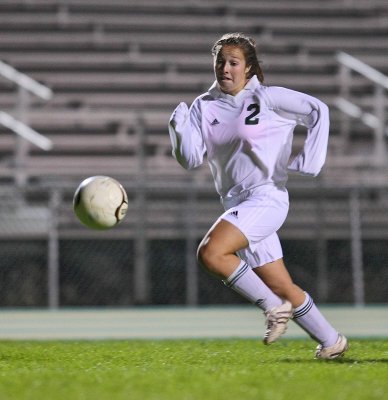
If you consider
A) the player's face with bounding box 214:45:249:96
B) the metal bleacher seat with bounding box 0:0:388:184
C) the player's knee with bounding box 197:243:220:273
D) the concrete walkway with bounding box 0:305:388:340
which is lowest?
the concrete walkway with bounding box 0:305:388:340

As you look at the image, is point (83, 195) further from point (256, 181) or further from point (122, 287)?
point (122, 287)

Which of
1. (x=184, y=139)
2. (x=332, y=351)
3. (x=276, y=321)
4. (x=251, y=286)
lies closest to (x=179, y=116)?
(x=184, y=139)

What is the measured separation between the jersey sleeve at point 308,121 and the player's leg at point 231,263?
0.48 meters

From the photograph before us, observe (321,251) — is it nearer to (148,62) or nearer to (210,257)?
(148,62)

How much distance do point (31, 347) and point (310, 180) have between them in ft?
20.6

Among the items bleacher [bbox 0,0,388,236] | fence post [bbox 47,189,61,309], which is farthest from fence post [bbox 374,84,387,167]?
fence post [bbox 47,189,61,309]

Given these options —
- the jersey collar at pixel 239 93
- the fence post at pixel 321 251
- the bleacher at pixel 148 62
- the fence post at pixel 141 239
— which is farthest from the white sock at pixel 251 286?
the bleacher at pixel 148 62

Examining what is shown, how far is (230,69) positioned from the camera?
518 cm

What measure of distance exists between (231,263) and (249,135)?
643mm

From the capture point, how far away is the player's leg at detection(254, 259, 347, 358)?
201 inches

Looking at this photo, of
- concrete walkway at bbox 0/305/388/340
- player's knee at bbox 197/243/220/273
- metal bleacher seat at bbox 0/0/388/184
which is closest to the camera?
player's knee at bbox 197/243/220/273

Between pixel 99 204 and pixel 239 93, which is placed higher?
pixel 239 93

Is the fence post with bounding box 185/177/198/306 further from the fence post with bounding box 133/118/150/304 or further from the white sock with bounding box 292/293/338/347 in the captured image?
the white sock with bounding box 292/293/338/347

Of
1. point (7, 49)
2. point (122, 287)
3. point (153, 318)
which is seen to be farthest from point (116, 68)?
point (153, 318)
